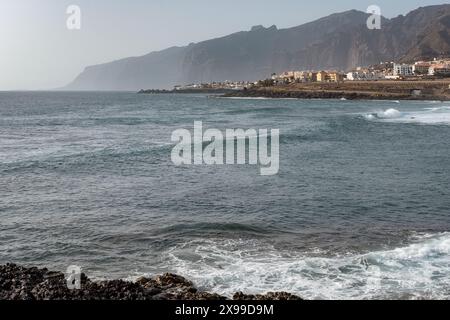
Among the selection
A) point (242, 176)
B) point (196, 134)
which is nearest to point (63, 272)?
point (242, 176)

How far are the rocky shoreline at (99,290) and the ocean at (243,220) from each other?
1061 millimetres

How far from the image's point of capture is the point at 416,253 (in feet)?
50.0

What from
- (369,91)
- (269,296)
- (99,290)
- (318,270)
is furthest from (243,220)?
(369,91)

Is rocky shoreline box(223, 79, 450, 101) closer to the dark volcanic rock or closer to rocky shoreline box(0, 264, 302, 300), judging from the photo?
the dark volcanic rock

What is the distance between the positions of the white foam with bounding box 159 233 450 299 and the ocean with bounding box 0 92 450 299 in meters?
0.05

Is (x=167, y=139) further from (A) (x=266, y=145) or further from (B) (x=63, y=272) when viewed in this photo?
(B) (x=63, y=272)

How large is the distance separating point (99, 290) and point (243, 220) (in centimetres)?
835

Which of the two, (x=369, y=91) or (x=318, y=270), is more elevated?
(x=369, y=91)

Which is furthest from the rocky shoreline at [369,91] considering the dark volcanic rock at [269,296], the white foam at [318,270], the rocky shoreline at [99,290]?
the rocky shoreline at [99,290]

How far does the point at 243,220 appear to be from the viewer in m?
19.0

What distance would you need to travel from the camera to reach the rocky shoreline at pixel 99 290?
11055 millimetres

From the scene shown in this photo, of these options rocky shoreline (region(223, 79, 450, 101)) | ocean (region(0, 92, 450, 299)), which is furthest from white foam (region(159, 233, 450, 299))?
rocky shoreline (region(223, 79, 450, 101))

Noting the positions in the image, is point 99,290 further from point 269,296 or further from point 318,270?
point 318,270

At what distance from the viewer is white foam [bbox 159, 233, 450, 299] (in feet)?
41.6
